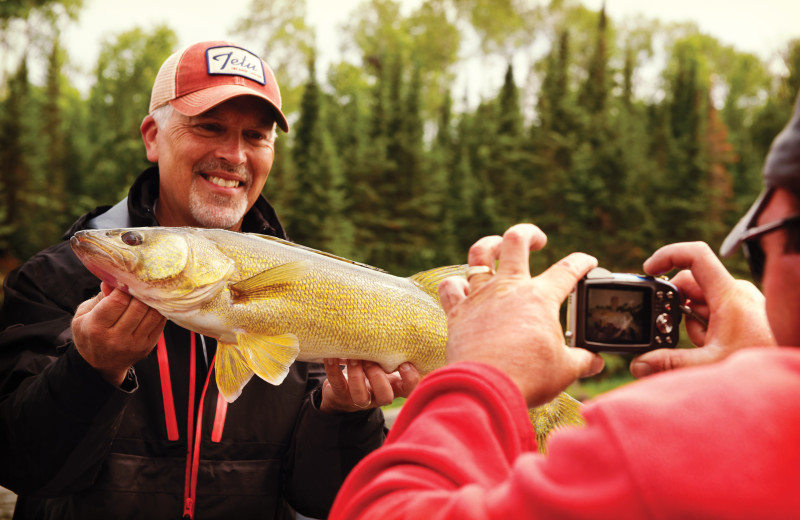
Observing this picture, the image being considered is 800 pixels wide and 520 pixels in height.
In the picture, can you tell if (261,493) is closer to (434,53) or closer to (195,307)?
(195,307)

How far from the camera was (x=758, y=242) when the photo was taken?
1.15 meters

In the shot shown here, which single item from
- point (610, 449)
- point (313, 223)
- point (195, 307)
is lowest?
point (313, 223)

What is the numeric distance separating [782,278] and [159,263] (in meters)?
2.10

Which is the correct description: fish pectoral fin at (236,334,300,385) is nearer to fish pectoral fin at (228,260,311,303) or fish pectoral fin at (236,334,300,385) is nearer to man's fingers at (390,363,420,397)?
fish pectoral fin at (228,260,311,303)

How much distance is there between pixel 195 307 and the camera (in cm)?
260

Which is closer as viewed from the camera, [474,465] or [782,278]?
[782,278]

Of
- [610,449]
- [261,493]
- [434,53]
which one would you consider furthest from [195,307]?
[434,53]

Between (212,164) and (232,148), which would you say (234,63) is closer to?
(232,148)

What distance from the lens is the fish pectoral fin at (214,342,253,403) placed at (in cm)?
260

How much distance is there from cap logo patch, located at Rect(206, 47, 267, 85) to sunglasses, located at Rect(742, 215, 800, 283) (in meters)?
2.77

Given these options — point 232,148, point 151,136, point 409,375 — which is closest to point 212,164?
point 232,148

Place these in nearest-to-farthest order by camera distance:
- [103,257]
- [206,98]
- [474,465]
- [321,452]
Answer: [474,465] < [103,257] < [321,452] < [206,98]

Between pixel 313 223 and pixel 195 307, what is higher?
pixel 195 307

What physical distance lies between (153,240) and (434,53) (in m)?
45.7
